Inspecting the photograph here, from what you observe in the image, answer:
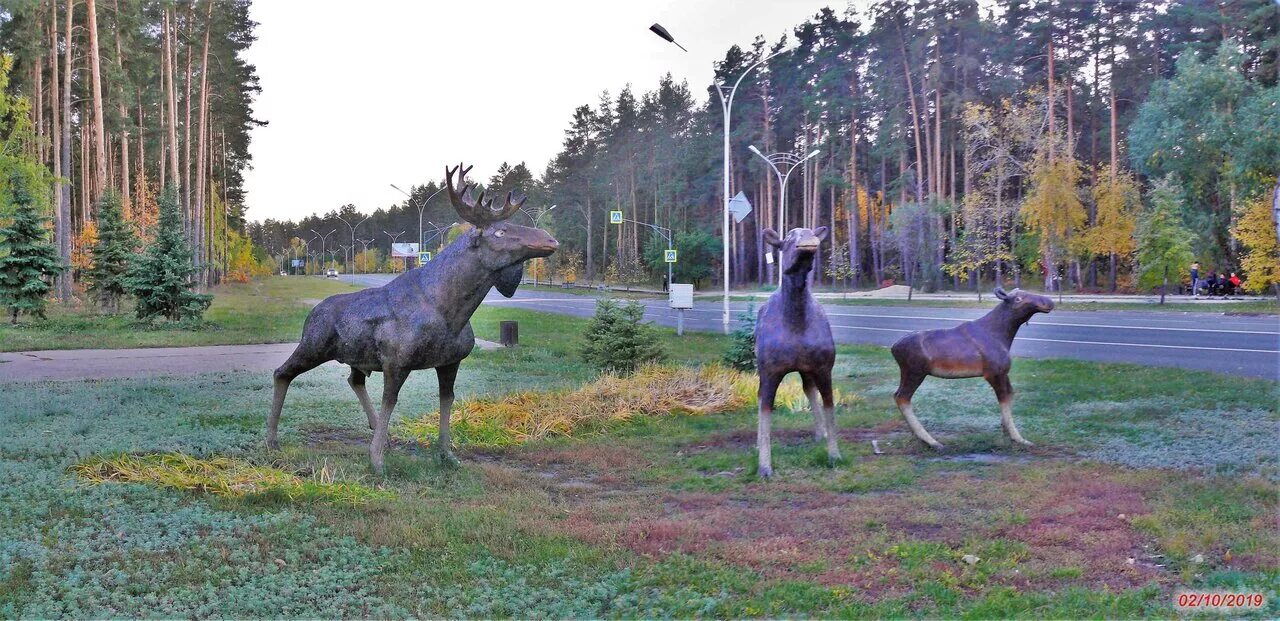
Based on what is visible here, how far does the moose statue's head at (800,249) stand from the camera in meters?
6.13

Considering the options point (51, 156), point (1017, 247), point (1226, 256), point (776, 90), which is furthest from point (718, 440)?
point (51, 156)

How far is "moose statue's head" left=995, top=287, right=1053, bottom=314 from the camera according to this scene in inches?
274

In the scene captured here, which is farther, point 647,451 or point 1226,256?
point 1226,256

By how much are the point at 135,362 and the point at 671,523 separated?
12103 mm

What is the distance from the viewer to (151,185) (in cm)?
4712

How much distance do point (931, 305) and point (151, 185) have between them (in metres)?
42.7

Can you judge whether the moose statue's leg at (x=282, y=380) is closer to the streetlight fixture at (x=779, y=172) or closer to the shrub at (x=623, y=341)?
the shrub at (x=623, y=341)

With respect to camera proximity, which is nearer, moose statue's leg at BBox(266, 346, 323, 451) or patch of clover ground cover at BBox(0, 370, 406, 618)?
patch of clover ground cover at BBox(0, 370, 406, 618)

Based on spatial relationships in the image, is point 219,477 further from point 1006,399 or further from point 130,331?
point 130,331

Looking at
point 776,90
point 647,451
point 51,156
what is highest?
point 776,90

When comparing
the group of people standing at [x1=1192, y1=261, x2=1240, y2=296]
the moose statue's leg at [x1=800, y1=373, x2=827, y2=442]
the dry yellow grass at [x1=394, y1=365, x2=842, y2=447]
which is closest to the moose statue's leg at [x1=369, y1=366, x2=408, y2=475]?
the dry yellow grass at [x1=394, y1=365, x2=842, y2=447]

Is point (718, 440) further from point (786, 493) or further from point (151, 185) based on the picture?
point (151, 185)

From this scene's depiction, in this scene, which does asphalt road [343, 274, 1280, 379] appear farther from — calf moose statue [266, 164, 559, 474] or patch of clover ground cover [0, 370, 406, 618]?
patch of clover ground cover [0, 370, 406, 618]
